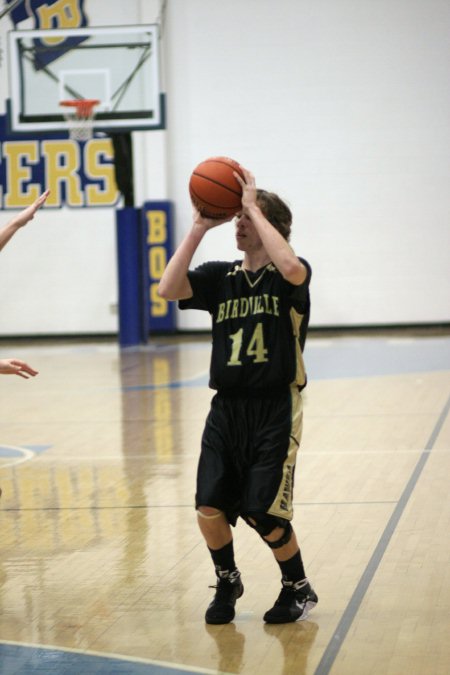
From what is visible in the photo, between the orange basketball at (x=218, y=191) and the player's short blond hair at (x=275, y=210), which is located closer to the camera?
the orange basketball at (x=218, y=191)

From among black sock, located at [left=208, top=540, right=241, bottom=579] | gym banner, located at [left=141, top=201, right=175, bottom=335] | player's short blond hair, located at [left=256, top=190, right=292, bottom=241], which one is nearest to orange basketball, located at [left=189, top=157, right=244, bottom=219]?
player's short blond hair, located at [left=256, top=190, right=292, bottom=241]

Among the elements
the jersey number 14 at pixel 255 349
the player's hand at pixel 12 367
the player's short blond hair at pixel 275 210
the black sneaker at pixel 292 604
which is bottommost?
the black sneaker at pixel 292 604

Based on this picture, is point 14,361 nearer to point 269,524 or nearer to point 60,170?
point 269,524

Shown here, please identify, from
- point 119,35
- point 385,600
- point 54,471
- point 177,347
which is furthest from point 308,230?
point 385,600

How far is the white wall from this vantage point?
757 inches

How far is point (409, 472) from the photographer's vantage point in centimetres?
791

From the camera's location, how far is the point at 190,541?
6207mm

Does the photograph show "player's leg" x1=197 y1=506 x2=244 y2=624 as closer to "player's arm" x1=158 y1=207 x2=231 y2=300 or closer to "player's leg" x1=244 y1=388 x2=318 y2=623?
"player's leg" x1=244 y1=388 x2=318 y2=623

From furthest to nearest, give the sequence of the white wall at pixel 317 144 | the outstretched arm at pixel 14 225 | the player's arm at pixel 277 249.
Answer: the white wall at pixel 317 144 < the outstretched arm at pixel 14 225 < the player's arm at pixel 277 249

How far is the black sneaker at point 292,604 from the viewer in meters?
4.70

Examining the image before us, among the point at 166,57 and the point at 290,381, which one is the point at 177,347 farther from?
the point at 290,381

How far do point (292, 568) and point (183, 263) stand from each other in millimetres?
1287

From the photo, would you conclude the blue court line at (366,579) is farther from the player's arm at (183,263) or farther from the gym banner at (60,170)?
the gym banner at (60,170)

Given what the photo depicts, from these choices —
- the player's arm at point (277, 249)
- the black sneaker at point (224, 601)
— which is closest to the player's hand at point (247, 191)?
the player's arm at point (277, 249)
